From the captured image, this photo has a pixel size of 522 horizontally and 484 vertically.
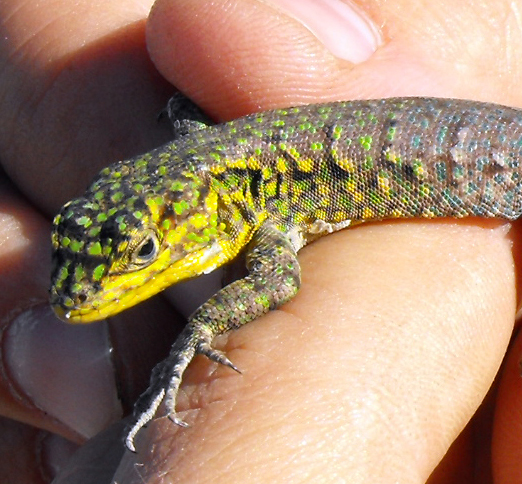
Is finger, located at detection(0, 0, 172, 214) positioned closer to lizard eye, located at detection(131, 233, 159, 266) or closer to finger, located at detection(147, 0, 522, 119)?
finger, located at detection(147, 0, 522, 119)

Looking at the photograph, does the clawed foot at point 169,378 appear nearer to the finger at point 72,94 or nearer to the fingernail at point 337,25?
the finger at point 72,94

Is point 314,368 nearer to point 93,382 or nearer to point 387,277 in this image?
point 387,277

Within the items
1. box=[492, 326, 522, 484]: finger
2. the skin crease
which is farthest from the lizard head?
box=[492, 326, 522, 484]: finger

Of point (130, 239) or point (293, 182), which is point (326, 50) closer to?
point (293, 182)

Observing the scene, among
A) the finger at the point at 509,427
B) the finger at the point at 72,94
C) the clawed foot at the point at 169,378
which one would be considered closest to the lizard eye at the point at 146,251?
the clawed foot at the point at 169,378

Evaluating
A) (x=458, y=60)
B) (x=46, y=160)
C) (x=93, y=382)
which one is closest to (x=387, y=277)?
(x=458, y=60)
